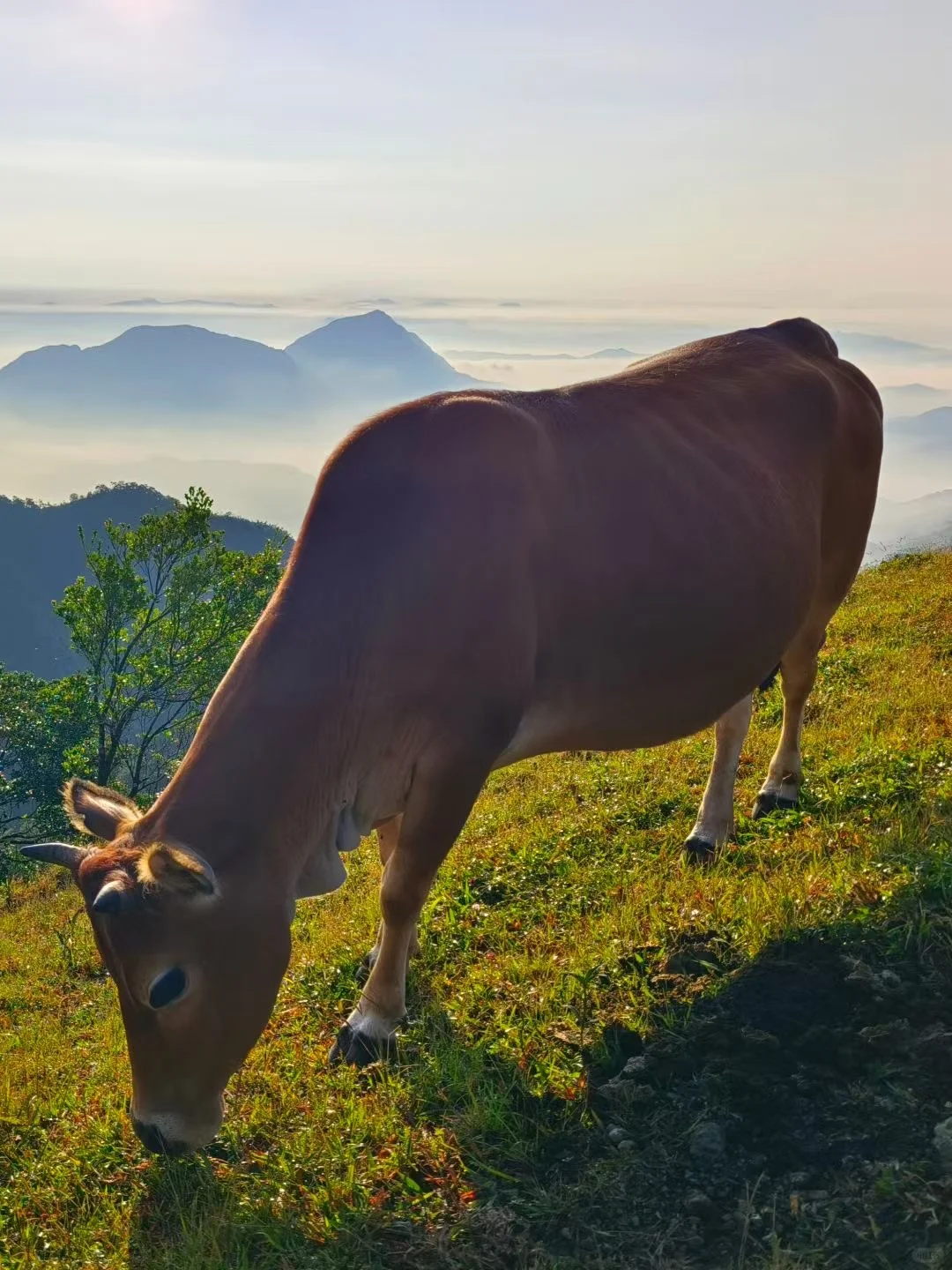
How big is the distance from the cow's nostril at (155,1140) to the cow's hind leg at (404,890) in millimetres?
919

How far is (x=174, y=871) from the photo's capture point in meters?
3.71

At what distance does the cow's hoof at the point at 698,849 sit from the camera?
248 inches

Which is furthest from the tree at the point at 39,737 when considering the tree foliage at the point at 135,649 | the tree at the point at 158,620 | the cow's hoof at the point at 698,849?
the cow's hoof at the point at 698,849

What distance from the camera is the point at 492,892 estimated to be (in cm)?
646

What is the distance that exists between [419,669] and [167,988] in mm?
1567

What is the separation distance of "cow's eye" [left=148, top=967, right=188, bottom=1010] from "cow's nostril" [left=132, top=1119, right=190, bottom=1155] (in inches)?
20.7

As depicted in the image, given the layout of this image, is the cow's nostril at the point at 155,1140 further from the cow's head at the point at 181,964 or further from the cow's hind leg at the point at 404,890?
the cow's hind leg at the point at 404,890

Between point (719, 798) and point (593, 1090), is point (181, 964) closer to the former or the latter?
point (593, 1090)

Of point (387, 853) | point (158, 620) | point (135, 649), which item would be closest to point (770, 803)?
point (387, 853)

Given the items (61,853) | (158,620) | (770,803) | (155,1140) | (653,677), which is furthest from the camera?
(158,620)

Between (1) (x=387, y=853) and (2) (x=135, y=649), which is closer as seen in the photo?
(1) (x=387, y=853)

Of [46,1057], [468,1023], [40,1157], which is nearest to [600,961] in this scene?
[468,1023]

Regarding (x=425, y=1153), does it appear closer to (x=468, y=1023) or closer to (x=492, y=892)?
(x=468, y=1023)

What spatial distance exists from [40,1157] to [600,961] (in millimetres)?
2617
